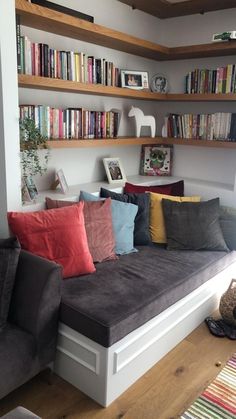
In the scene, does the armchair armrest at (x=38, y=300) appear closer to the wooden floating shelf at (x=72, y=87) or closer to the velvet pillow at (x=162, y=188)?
the wooden floating shelf at (x=72, y=87)

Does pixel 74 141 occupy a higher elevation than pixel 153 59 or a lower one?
lower

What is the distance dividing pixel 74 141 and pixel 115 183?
0.67 m

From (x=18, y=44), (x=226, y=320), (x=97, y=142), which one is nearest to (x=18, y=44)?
(x=18, y=44)

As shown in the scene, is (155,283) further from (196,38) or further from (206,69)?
(196,38)

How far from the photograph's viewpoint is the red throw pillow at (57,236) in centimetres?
208

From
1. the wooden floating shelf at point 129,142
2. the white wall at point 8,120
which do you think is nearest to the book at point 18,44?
the white wall at point 8,120

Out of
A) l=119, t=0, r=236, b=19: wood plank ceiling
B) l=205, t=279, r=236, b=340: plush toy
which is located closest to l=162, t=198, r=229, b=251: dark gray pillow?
l=205, t=279, r=236, b=340: plush toy

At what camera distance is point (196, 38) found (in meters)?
3.38

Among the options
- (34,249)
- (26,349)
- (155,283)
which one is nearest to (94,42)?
(34,249)

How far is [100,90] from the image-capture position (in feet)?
8.95

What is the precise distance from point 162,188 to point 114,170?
458mm

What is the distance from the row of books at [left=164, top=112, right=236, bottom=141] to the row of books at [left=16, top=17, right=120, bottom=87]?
74 centimetres

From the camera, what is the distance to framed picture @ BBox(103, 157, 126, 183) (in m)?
3.17

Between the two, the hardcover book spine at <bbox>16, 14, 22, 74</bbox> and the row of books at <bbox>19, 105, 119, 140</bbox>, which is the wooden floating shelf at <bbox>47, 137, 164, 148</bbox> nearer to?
the row of books at <bbox>19, 105, 119, 140</bbox>
